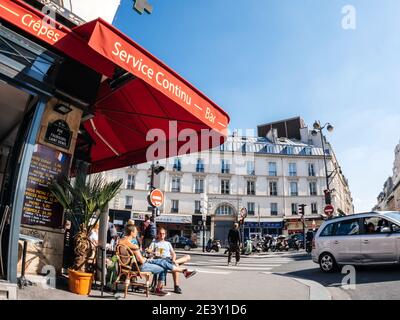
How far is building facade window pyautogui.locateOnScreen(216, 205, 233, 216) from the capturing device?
135ft

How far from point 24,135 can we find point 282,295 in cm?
498

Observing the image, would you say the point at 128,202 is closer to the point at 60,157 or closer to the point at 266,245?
the point at 266,245

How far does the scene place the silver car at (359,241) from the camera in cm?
696

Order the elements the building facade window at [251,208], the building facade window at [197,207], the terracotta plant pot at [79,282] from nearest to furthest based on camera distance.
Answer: the terracotta plant pot at [79,282] → the building facade window at [197,207] → the building facade window at [251,208]

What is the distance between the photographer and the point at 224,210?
137 feet

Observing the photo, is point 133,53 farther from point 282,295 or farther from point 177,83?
point 282,295

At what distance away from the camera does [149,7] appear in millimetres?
6656

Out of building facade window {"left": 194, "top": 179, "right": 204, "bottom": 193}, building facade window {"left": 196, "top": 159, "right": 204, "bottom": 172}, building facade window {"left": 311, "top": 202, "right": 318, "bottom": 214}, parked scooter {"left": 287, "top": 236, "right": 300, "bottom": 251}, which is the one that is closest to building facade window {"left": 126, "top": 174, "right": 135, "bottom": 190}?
building facade window {"left": 194, "top": 179, "right": 204, "bottom": 193}

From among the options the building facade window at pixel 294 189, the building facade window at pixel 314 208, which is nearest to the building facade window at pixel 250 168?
the building facade window at pixel 294 189

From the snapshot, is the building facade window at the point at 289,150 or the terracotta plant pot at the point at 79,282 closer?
the terracotta plant pot at the point at 79,282

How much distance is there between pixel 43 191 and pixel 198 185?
37.6 m

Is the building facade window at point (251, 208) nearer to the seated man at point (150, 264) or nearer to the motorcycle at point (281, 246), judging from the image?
the motorcycle at point (281, 246)

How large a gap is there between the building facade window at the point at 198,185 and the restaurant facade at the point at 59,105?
3498 centimetres
